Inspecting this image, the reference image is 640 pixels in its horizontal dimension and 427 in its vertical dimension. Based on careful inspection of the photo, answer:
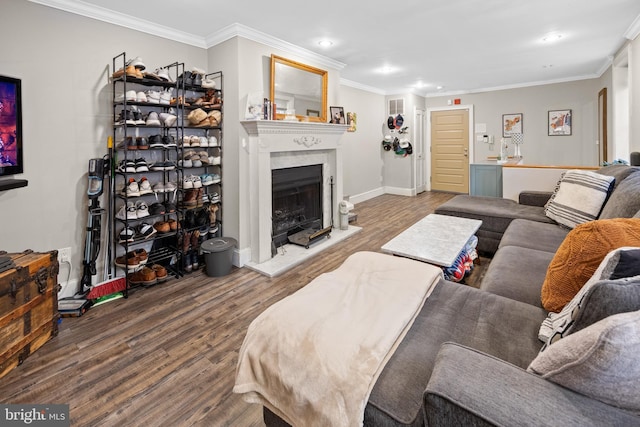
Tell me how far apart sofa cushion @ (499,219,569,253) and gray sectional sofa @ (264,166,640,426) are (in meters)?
0.21

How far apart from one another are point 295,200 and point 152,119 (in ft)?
5.96

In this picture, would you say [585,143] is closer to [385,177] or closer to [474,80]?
[474,80]

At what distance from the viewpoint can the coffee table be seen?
230 centimetres

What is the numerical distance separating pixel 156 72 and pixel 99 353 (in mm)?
2419

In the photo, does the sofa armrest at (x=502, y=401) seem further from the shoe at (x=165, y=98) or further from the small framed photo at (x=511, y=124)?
the small framed photo at (x=511, y=124)

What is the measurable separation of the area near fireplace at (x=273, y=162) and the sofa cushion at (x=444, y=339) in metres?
2.05

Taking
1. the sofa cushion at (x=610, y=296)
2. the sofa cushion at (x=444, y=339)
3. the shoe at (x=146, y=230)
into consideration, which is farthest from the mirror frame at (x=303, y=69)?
the sofa cushion at (x=610, y=296)

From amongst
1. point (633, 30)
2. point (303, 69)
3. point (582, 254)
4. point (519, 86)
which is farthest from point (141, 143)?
point (519, 86)

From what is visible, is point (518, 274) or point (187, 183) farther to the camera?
point (187, 183)

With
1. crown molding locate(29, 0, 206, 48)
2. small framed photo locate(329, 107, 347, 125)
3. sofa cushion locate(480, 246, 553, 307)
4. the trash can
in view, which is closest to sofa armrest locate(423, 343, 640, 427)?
sofa cushion locate(480, 246, 553, 307)

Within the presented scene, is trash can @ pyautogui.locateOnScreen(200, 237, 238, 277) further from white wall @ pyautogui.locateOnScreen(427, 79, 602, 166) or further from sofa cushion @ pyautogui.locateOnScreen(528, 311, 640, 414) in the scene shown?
white wall @ pyautogui.locateOnScreen(427, 79, 602, 166)

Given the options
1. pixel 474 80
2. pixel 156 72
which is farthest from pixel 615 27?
pixel 156 72

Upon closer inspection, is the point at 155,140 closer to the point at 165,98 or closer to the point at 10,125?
the point at 165,98

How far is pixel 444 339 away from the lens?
4.03 feet
